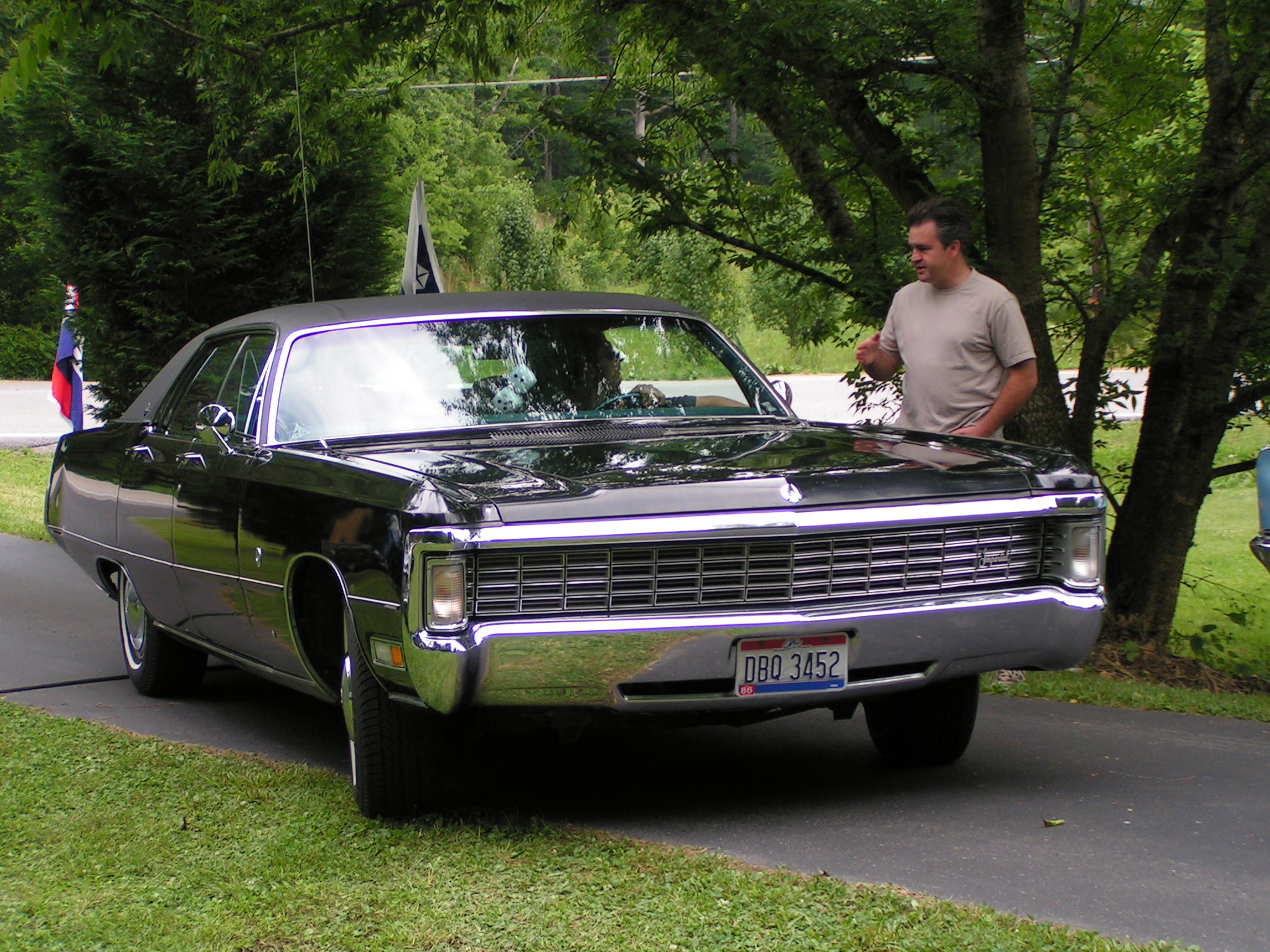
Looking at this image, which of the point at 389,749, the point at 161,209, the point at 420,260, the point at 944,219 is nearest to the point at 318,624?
the point at 389,749

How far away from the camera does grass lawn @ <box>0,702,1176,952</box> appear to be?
3436mm

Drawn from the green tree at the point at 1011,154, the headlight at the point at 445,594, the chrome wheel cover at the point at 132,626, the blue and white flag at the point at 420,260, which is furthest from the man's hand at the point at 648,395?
the blue and white flag at the point at 420,260

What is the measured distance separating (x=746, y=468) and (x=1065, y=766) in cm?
182

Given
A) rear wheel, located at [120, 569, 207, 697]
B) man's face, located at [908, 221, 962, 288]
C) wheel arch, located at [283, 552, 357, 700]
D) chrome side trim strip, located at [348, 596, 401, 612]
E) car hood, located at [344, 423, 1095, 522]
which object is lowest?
rear wheel, located at [120, 569, 207, 697]

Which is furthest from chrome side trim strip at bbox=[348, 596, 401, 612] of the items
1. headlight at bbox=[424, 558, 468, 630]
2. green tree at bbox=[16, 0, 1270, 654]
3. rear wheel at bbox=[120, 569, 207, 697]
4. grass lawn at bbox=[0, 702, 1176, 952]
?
green tree at bbox=[16, 0, 1270, 654]

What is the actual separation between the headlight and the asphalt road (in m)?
0.87

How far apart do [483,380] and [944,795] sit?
2.12 metres

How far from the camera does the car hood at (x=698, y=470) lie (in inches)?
155

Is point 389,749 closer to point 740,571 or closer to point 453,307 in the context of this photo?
point 740,571

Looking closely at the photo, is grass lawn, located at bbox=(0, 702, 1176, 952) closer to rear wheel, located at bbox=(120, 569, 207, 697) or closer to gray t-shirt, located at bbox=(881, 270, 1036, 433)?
rear wheel, located at bbox=(120, 569, 207, 697)

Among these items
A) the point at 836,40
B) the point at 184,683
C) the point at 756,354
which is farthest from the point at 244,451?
the point at 756,354

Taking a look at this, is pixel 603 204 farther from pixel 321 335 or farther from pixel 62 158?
pixel 62 158

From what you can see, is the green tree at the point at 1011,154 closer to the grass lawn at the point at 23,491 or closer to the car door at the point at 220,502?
the car door at the point at 220,502

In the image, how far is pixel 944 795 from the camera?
187 inches
